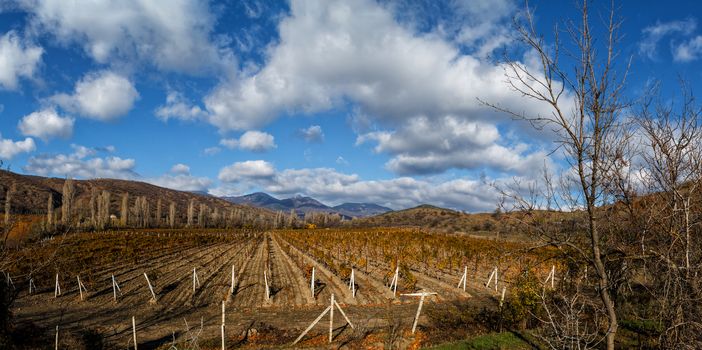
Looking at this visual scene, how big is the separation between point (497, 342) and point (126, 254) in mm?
41357

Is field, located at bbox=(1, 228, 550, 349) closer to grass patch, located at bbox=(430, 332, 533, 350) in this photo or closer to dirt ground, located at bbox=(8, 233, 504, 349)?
dirt ground, located at bbox=(8, 233, 504, 349)

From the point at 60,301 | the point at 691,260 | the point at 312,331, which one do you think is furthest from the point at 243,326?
the point at 691,260

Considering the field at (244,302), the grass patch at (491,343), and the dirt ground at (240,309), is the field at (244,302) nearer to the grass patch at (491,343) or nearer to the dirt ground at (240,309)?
the dirt ground at (240,309)

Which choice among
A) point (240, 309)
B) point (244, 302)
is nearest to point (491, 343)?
point (240, 309)

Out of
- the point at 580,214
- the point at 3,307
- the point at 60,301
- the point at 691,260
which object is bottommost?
the point at 60,301

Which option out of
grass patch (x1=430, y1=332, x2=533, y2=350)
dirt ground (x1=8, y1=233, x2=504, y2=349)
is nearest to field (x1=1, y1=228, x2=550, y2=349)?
dirt ground (x1=8, y1=233, x2=504, y2=349)

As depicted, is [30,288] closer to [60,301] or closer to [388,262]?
[60,301]

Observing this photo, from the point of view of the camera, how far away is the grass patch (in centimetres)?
1253

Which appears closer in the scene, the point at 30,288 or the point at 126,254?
the point at 30,288

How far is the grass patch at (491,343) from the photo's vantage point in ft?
41.1

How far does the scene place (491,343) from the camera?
42.4 ft

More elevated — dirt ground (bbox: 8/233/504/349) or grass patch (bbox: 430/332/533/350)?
grass patch (bbox: 430/332/533/350)

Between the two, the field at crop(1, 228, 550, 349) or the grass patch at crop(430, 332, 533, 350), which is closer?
the grass patch at crop(430, 332, 533, 350)

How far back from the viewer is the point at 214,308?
20859 mm
